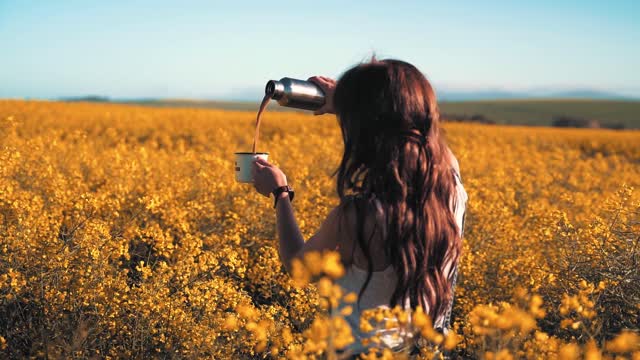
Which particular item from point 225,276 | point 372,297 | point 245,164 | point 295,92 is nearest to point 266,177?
point 245,164

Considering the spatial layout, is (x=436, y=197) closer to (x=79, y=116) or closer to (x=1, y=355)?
(x=1, y=355)

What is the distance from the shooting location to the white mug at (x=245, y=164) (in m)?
2.16

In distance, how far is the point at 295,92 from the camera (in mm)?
2279

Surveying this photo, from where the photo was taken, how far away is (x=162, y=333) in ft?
9.71

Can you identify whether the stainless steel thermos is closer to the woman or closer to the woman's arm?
the woman's arm

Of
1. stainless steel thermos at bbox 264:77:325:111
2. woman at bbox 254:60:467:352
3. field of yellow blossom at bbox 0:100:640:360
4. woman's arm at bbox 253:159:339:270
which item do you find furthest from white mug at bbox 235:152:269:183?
field of yellow blossom at bbox 0:100:640:360

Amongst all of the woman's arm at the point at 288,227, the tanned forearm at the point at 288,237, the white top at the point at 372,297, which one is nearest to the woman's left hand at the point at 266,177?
the woman's arm at the point at 288,227

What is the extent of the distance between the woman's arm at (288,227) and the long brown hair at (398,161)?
3.4 inches

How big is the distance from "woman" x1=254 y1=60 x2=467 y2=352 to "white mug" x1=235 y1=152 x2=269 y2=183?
1.17 ft

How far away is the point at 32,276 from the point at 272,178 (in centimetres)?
193

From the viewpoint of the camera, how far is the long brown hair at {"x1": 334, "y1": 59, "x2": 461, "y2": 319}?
1714 mm

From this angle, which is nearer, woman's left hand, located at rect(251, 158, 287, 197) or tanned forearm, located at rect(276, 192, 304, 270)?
tanned forearm, located at rect(276, 192, 304, 270)

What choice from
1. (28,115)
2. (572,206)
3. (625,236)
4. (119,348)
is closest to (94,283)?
(119,348)

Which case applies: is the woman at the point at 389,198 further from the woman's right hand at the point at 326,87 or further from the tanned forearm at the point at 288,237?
the woman's right hand at the point at 326,87
